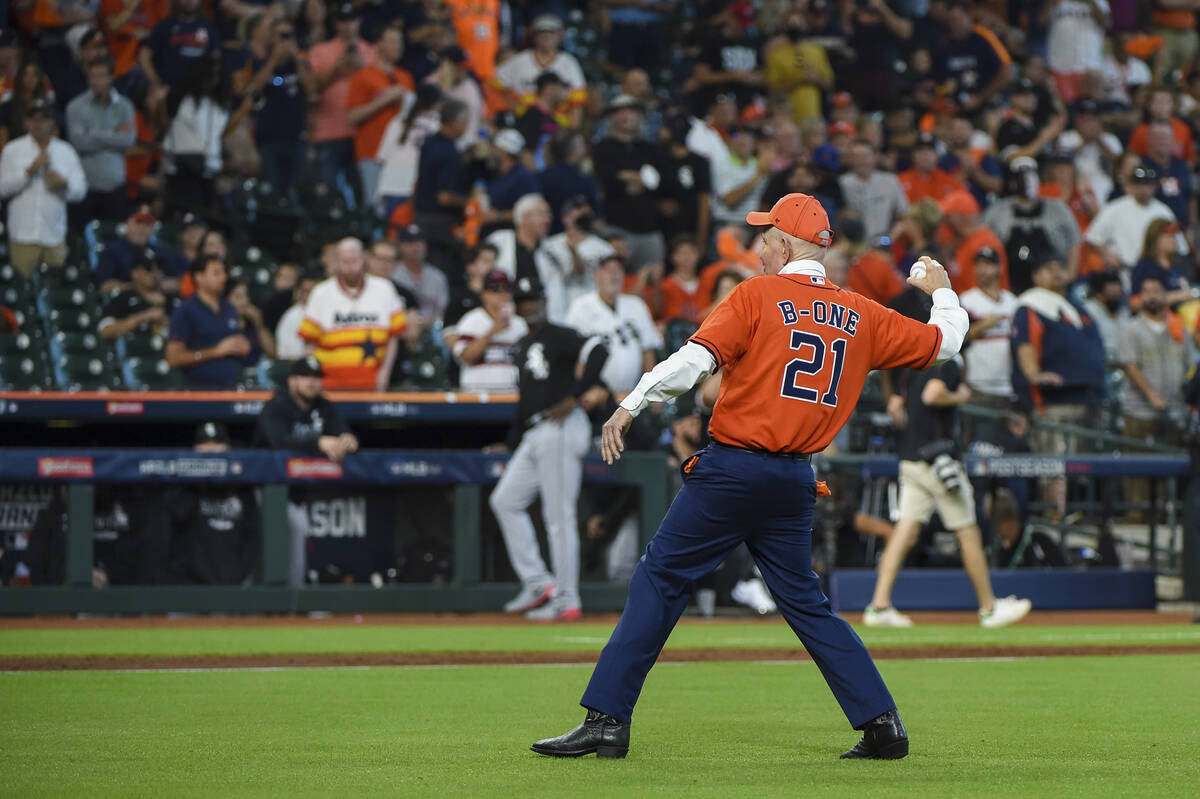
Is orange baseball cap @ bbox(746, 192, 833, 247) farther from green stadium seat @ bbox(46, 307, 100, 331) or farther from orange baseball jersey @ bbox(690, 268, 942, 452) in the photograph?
green stadium seat @ bbox(46, 307, 100, 331)

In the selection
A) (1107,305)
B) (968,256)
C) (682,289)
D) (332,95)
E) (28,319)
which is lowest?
(28,319)

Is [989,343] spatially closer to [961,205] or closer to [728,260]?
[961,205]

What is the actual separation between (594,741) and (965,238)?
504 inches

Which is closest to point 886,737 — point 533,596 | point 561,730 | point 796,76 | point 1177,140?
point 561,730

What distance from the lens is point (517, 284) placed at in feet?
48.4

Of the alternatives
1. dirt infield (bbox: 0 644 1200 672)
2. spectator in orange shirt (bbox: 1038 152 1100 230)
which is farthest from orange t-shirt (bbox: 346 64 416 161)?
dirt infield (bbox: 0 644 1200 672)

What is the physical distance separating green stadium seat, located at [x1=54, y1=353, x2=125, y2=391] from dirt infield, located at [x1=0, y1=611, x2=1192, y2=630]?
2286 millimetres

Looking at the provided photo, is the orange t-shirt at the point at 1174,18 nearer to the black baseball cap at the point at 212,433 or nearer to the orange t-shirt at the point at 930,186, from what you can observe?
the orange t-shirt at the point at 930,186

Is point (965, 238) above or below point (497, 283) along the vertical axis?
above

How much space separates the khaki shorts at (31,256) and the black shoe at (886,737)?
12315 millimetres

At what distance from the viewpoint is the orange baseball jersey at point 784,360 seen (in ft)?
21.3

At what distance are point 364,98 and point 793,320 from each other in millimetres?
13066

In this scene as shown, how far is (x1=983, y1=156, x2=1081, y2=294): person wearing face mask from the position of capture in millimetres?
19016

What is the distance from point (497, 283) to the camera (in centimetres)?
1530
